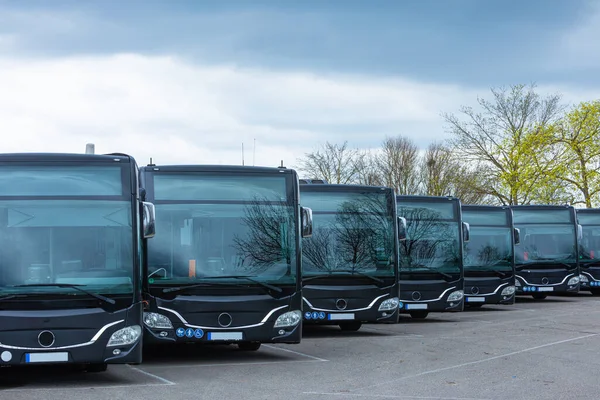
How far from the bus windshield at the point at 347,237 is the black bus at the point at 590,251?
1558 cm

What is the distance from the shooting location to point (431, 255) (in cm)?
2156

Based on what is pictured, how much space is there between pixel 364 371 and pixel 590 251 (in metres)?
21.1

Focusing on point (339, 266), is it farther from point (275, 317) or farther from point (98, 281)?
point (98, 281)

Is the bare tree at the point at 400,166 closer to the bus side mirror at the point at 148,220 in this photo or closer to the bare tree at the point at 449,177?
the bare tree at the point at 449,177

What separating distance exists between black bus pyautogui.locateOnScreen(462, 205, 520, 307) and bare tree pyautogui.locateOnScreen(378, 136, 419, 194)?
41.1 m

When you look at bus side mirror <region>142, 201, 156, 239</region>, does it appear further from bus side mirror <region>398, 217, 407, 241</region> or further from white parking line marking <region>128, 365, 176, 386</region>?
bus side mirror <region>398, 217, 407, 241</region>

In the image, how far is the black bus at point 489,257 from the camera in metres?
24.9

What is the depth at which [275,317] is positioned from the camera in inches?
527

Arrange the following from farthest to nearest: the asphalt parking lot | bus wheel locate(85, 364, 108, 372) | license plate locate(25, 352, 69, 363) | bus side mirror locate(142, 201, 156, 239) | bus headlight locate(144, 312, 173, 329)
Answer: bus headlight locate(144, 312, 173, 329)
bus wheel locate(85, 364, 108, 372)
bus side mirror locate(142, 201, 156, 239)
license plate locate(25, 352, 69, 363)
the asphalt parking lot

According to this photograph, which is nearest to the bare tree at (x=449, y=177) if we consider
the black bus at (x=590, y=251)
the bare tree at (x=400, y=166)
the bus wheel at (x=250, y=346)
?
the bare tree at (x=400, y=166)

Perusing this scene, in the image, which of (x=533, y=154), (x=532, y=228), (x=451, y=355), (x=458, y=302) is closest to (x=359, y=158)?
(x=533, y=154)

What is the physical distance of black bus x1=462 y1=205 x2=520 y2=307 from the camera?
24938mm

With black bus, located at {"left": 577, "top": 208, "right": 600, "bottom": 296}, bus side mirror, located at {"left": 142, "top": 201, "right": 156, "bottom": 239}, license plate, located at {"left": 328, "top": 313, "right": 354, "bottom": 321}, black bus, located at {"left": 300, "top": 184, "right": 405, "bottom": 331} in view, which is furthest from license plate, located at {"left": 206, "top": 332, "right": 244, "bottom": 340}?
black bus, located at {"left": 577, "top": 208, "right": 600, "bottom": 296}

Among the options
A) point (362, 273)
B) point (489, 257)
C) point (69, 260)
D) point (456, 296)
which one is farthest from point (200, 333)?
point (489, 257)
